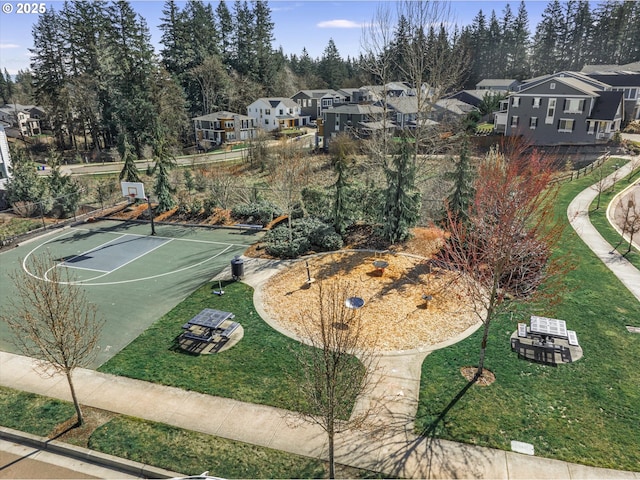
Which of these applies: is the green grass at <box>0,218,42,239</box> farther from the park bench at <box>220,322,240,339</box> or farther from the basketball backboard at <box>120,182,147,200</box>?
the park bench at <box>220,322,240,339</box>

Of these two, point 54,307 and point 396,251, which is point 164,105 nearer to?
point 396,251

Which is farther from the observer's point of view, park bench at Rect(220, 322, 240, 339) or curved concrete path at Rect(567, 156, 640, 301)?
curved concrete path at Rect(567, 156, 640, 301)

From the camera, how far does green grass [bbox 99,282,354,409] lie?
462 inches

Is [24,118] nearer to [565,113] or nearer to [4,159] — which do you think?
[4,159]

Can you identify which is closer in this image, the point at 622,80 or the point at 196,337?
the point at 196,337

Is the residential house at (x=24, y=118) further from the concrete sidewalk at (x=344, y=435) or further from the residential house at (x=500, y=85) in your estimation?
the concrete sidewalk at (x=344, y=435)

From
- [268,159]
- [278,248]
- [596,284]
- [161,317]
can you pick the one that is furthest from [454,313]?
[268,159]

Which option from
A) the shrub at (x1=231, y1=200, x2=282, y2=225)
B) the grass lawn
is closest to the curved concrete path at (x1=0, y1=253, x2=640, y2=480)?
the grass lawn

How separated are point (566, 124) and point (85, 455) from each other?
5588cm

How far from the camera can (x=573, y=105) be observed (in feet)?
161

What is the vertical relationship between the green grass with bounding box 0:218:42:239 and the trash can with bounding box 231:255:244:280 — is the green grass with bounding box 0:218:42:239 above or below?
below

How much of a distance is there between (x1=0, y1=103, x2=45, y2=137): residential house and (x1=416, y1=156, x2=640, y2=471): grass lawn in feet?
329

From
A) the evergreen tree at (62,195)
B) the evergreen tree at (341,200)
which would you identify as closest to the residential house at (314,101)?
the evergreen tree at (62,195)

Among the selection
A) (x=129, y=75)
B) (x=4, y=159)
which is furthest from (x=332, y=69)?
(x=4, y=159)
